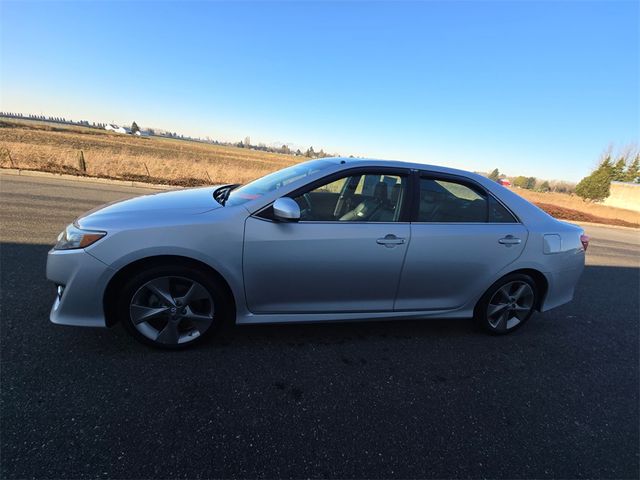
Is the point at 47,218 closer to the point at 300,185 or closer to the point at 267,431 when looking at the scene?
the point at 300,185

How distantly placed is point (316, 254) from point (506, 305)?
2.06m

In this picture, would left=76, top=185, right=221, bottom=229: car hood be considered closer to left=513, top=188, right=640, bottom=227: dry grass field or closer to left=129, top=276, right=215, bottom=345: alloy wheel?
left=129, top=276, right=215, bottom=345: alloy wheel

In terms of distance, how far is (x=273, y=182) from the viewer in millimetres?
3215

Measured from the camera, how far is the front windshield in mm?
2896

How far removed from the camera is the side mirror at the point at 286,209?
2.48 metres

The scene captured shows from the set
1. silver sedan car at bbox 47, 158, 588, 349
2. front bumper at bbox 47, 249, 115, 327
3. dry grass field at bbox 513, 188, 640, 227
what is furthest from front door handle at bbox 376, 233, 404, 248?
dry grass field at bbox 513, 188, 640, 227

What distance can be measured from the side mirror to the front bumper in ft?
4.06

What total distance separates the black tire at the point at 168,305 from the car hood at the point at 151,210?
38 centimetres

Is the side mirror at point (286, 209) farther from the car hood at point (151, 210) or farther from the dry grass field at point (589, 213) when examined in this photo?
the dry grass field at point (589, 213)

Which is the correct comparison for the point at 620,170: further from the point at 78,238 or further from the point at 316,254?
the point at 78,238

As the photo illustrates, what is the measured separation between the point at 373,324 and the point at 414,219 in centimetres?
122

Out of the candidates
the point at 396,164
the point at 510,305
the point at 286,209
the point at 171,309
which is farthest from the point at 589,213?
the point at 171,309

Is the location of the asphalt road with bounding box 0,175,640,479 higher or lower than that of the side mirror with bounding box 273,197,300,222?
lower

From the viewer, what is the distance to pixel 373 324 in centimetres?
352
